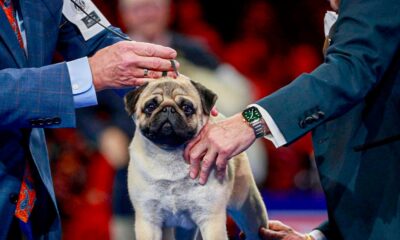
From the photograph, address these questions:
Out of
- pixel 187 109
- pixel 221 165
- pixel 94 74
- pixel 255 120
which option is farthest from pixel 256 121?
pixel 94 74

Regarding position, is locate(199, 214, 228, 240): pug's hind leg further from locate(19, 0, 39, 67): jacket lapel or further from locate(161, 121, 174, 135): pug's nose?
locate(19, 0, 39, 67): jacket lapel

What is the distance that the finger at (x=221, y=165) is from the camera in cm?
136

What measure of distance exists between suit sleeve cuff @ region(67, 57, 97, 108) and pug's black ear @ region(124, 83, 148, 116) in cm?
11

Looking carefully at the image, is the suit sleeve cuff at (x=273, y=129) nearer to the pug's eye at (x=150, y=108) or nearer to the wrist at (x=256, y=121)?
the wrist at (x=256, y=121)

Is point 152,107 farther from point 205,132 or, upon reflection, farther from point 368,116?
point 368,116

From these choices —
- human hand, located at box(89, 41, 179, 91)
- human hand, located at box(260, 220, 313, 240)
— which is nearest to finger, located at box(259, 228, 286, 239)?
human hand, located at box(260, 220, 313, 240)

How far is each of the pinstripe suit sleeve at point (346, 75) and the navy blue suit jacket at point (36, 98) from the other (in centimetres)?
38

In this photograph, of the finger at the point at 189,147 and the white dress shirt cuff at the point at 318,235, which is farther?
the white dress shirt cuff at the point at 318,235

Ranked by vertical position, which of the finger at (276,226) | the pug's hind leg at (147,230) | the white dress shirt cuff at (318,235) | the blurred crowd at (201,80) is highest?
the pug's hind leg at (147,230)

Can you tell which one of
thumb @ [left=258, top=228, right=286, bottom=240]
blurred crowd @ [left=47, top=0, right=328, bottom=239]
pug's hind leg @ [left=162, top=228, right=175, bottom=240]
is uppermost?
pug's hind leg @ [left=162, top=228, right=175, bottom=240]

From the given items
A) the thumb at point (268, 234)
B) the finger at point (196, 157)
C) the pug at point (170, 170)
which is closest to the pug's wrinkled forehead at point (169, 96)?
the pug at point (170, 170)

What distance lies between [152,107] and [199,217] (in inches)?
9.3

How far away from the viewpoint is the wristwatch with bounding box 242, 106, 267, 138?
134 centimetres

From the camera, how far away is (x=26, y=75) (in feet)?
4.48
